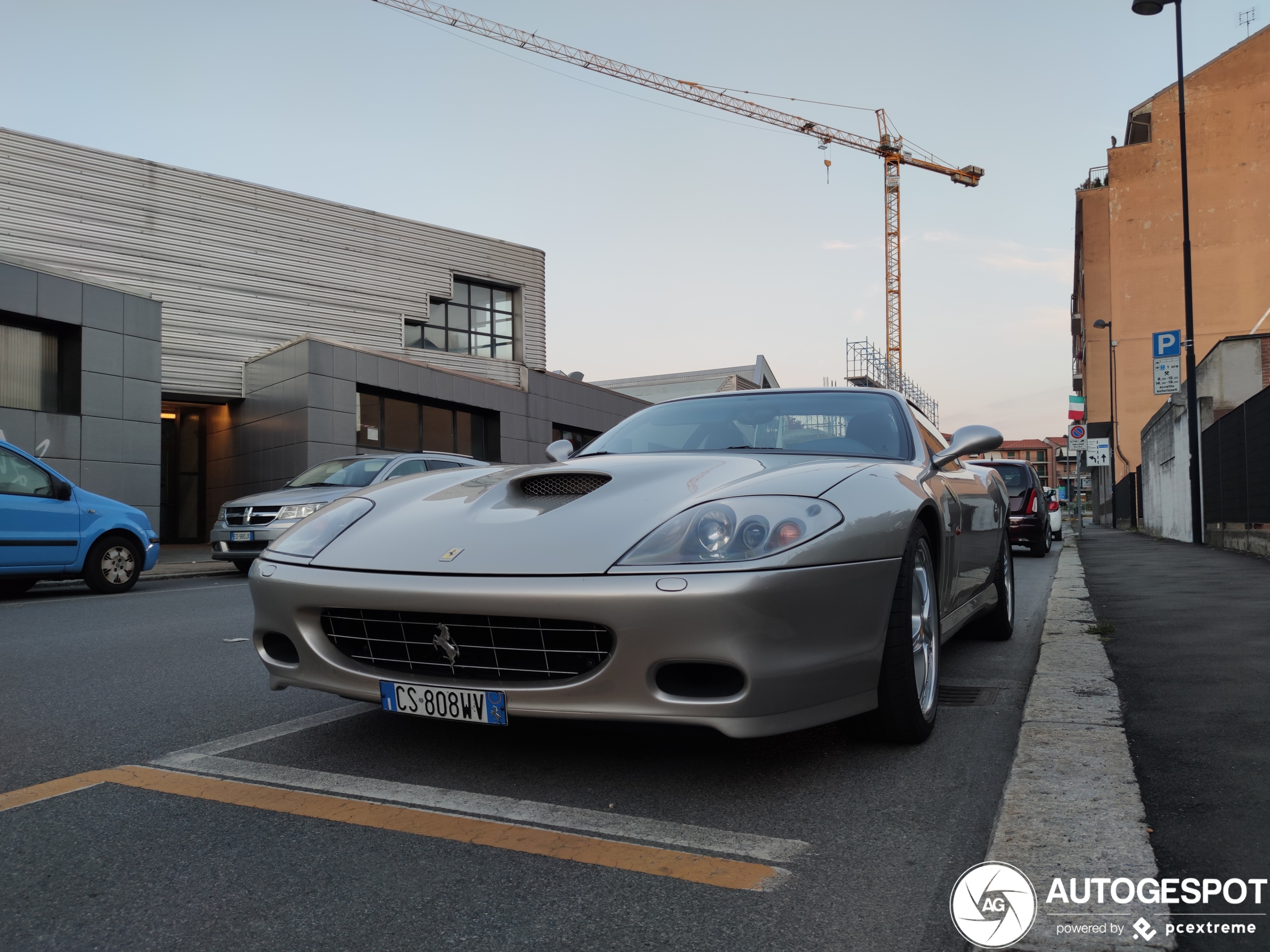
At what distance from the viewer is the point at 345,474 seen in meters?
13.7

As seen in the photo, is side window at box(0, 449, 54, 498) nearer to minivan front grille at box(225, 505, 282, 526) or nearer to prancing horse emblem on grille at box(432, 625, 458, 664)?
minivan front grille at box(225, 505, 282, 526)

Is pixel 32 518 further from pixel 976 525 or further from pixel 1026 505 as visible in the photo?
pixel 1026 505

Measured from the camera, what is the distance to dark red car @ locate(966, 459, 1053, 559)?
573 inches

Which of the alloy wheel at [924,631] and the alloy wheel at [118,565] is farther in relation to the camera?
the alloy wheel at [118,565]

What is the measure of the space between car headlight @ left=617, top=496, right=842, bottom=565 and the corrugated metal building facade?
18.2 m

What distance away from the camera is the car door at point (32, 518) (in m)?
9.48

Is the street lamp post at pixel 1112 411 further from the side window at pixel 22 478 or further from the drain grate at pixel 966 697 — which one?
the drain grate at pixel 966 697

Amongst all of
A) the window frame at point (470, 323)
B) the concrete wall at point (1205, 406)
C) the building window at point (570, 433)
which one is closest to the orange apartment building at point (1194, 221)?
the concrete wall at point (1205, 406)

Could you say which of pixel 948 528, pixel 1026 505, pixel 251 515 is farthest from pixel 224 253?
pixel 948 528

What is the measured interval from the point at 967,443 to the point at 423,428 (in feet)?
78.0

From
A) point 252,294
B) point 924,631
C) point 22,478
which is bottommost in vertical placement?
point 924,631

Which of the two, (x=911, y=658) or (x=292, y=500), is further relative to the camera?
(x=292, y=500)

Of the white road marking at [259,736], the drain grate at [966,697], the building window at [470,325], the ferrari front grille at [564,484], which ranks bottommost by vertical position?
the white road marking at [259,736]

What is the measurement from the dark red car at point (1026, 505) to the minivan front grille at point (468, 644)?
12.5 meters
